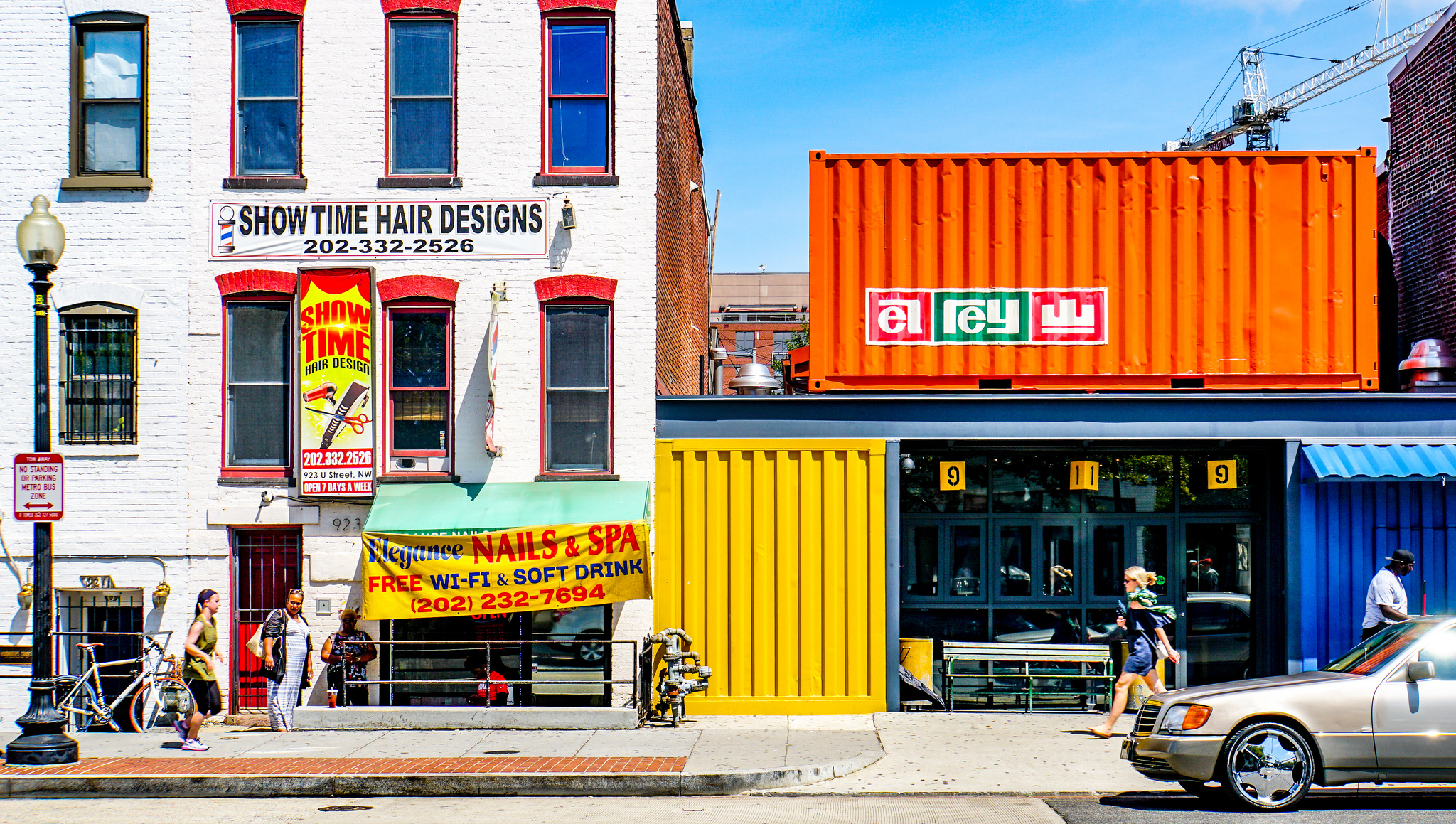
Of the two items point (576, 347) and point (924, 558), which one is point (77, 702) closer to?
point (576, 347)

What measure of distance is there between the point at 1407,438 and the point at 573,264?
947 cm

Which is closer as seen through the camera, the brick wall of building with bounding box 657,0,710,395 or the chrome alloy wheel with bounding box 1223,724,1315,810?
the chrome alloy wheel with bounding box 1223,724,1315,810

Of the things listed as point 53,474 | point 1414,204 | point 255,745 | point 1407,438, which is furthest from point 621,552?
point 1414,204

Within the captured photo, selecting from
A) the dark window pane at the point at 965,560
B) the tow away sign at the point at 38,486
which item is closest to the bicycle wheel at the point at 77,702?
the tow away sign at the point at 38,486

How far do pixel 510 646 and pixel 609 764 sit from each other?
3732 mm

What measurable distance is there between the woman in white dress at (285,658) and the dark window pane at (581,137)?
18.7 ft

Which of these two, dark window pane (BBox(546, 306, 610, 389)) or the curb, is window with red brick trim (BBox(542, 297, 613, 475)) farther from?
the curb

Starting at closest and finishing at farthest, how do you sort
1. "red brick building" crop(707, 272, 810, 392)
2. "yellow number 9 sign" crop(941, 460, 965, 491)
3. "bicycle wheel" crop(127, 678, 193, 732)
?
"bicycle wheel" crop(127, 678, 193, 732) → "yellow number 9 sign" crop(941, 460, 965, 491) → "red brick building" crop(707, 272, 810, 392)

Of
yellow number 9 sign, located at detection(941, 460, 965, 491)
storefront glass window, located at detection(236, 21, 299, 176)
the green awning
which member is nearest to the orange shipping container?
yellow number 9 sign, located at detection(941, 460, 965, 491)

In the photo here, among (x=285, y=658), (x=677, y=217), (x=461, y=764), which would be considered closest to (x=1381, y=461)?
(x=677, y=217)

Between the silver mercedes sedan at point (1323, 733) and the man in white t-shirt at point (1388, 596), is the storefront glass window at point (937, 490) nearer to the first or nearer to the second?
the man in white t-shirt at point (1388, 596)

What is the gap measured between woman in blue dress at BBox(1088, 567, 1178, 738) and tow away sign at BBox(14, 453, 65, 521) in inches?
396

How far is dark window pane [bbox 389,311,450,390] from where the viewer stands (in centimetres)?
1385

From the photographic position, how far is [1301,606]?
1327cm
